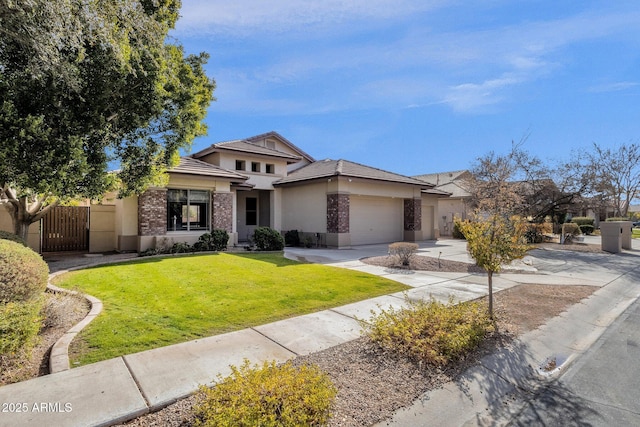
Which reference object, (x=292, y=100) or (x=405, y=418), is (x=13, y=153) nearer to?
(x=405, y=418)

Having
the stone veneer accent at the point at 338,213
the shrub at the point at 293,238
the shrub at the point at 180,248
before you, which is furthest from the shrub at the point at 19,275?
the shrub at the point at 293,238

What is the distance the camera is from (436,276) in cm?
1016

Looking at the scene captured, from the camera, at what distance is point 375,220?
21.1m

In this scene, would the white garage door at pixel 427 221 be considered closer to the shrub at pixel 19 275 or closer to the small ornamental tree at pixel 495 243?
the small ornamental tree at pixel 495 243

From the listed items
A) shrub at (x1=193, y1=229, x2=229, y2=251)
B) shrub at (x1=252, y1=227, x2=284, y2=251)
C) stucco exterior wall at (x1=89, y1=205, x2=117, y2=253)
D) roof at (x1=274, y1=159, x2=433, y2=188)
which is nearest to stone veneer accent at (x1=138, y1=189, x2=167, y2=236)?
shrub at (x1=193, y1=229, x2=229, y2=251)

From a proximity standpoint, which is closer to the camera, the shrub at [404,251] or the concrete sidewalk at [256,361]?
the concrete sidewalk at [256,361]

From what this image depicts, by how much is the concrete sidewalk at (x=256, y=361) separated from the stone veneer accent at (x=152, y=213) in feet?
36.2

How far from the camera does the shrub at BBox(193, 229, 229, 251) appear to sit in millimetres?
14484

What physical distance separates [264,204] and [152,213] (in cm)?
941

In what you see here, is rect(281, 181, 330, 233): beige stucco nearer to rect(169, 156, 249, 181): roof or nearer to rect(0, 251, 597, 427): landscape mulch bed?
rect(169, 156, 249, 181): roof

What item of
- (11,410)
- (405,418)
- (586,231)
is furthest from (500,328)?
(586,231)

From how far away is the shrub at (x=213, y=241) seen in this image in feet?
47.5

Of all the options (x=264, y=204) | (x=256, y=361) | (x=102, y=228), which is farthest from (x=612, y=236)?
(x=102, y=228)

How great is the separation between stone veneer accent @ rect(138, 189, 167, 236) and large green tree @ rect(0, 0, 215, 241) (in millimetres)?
3120
